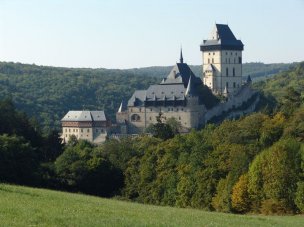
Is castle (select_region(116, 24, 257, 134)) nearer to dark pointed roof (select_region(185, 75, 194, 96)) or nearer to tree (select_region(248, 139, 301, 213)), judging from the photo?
dark pointed roof (select_region(185, 75, 194, 96))

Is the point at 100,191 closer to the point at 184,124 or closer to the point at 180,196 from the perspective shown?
the point at 180,196

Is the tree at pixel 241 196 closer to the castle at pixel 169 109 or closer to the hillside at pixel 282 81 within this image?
the castle at pixel 169 109

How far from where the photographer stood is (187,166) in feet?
170

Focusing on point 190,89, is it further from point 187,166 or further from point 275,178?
point 275,178

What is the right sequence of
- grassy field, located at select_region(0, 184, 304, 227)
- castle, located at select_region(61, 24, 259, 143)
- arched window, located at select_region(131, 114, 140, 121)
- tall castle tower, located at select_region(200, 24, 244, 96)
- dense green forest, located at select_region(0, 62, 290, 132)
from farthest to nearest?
dense green forest, located at select_region(0, 62, 290, 132) < tall castle tower, located at select_region(200, 24, 244, 96) < arched window, located at select_region(131, 114, 140, 121) < castle, located at select_region(61, 24, 259, 143) < grassy field, located at select_region(0, 184, 304, 227)

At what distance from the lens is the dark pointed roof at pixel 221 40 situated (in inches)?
5247

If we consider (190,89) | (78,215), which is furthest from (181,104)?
(78,215)

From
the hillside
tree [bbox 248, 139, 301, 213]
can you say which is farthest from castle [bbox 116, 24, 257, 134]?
tree [bbox 248, 139, 301, 213]

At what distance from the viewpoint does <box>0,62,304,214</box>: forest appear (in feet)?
134

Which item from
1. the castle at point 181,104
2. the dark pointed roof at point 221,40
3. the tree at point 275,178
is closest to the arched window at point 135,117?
the castle at point 181,104

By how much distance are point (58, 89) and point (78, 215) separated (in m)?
141

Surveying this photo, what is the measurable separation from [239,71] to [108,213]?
11677cm

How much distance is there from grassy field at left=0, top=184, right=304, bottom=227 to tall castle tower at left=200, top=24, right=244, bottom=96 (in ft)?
356

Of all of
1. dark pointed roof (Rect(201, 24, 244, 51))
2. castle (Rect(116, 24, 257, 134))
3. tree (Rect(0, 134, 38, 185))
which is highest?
dark pointed roof (Rect(201, 24, 244, 51))
